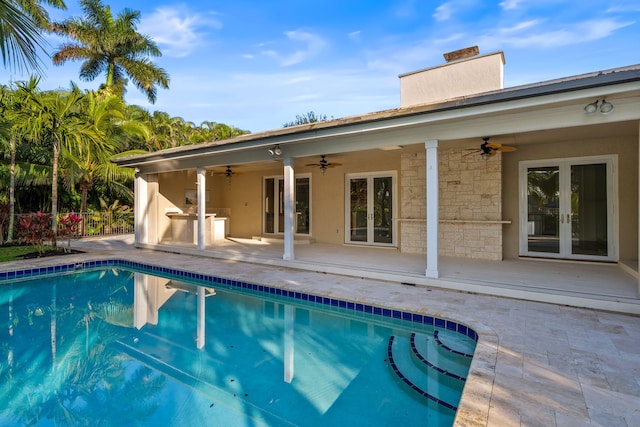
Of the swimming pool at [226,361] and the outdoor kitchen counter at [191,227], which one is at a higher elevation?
the outdoor kitchen counter at [191,227]

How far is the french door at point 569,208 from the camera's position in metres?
7.94

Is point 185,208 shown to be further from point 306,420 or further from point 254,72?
point 306,420

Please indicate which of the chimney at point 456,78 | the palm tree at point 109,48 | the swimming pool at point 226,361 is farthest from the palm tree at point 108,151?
the chimney at point 456,78

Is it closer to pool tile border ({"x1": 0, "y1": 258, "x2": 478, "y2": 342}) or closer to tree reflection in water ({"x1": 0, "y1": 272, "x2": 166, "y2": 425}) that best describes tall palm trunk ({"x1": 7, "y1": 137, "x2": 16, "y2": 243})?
pool tile border ({"x1": 0, "y1": 258, "x2": 478, "y2": 342})

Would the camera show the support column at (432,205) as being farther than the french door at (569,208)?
No

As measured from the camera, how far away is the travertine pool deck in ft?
8.76

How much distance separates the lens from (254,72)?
56.6 feet

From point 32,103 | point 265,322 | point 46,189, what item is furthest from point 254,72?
point 265,322

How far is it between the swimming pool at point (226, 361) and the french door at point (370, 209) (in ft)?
17.0

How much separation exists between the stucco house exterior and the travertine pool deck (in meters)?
1.14

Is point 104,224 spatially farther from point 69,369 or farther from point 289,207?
point 69,369

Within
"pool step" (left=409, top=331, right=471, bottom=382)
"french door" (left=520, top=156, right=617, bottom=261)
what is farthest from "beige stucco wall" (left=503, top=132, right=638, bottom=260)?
"pool step" (left=409, top=331, right=471, bottom=382)

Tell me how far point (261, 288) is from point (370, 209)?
533 centimetres

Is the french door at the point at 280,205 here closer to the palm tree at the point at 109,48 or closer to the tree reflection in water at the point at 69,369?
the tree reflection in water at the point at 69,369
